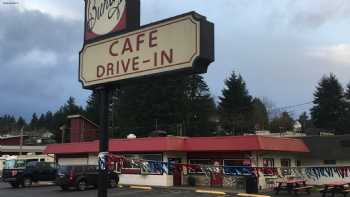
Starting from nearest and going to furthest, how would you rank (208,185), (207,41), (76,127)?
1. (207,41)
2. (208,185)
3. (76,127)

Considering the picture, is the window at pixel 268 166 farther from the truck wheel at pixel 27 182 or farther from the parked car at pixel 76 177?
the truck wheel at pixel 27 182

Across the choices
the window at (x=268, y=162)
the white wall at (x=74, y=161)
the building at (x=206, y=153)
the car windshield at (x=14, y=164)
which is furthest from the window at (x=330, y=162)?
the car windshield at (x=14, y=164)

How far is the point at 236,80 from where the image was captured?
9025 cm

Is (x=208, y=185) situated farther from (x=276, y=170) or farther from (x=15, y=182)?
(x=15, y=182)

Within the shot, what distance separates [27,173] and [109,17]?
3753 cm

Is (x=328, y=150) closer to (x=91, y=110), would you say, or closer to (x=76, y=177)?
(x=76, y=177)

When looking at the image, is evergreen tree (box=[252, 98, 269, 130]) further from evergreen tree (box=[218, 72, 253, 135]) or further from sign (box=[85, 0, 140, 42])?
sign (box=[85, 0, 140, 42])

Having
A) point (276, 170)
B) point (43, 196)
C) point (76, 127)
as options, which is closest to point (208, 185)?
point (276, 170)

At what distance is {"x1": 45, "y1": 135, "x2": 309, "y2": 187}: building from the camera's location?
38812 mm

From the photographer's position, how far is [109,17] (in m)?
7.55

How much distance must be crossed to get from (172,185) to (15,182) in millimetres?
12370

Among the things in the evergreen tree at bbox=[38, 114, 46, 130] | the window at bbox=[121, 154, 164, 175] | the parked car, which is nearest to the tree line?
the window at bbox=[121, 154, 164, 175]

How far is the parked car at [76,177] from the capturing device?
37656 millimetres

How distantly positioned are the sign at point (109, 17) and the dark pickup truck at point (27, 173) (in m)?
36.6
